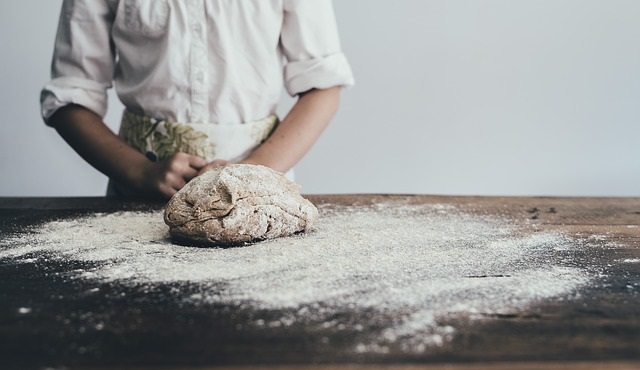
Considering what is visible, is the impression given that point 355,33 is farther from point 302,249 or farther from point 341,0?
point 302,249

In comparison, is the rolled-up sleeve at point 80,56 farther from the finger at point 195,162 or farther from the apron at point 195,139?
the finger at point 195,162

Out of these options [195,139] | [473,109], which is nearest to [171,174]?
[195,139]

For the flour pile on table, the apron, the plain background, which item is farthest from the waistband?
the plain background

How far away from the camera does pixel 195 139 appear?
53.8 inches

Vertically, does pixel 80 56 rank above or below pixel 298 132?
above

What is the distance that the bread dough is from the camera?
0.90m

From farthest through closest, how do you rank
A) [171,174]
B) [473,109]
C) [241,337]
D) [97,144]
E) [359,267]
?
1. [473,109]
2. [97,144]
3. [171,174]
4. [359,267]
5. [241,337]

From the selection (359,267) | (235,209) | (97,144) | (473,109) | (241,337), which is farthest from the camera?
(473,109)

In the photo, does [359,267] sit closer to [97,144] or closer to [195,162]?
[195,162]

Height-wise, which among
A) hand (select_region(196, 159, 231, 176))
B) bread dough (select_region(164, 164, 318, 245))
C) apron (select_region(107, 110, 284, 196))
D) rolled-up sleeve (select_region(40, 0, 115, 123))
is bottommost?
bread dough (select_region(164, 164, 318, 245))

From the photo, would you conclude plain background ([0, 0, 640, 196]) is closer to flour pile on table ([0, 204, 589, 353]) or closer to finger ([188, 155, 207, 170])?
finger ([188, 155, 207, 170])

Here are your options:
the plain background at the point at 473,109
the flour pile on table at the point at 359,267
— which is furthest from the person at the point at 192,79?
the plain background at the point at 473,109

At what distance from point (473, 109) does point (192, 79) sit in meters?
1.36

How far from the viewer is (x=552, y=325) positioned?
0.60 m
